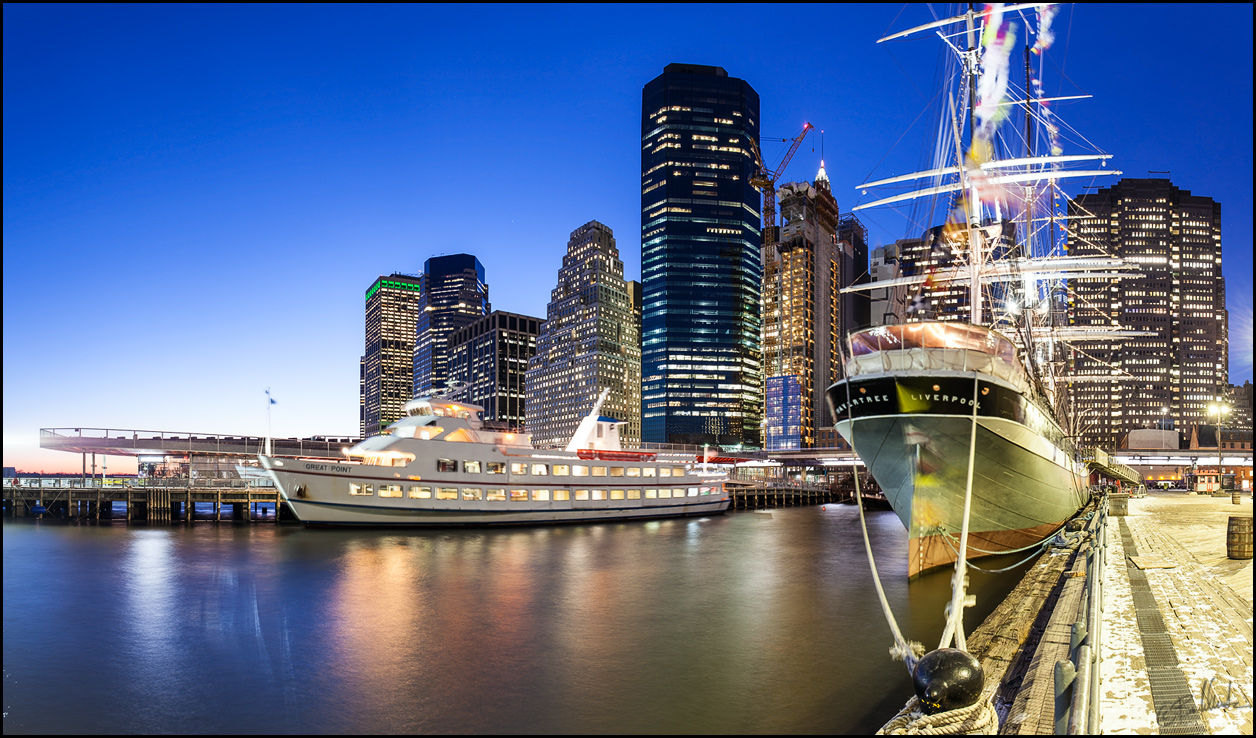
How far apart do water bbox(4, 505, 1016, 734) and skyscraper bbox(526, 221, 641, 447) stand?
151m

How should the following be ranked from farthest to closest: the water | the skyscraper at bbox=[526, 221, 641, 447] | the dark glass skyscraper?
the dark glass skyscraper → the skyscraper at bbox=[526, 221, 641, 447] → the water

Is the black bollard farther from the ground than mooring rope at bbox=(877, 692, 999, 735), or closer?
farther from the ground

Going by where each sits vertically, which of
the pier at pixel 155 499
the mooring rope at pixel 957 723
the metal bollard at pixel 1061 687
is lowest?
the pier at pixel 155 499

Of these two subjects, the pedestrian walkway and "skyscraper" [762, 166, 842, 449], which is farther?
"skyscraper" [762, 166, 842, 449]

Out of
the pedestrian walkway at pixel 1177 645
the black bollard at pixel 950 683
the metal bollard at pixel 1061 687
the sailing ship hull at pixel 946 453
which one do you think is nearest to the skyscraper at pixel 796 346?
the sailing ship hull at pixel 946 453

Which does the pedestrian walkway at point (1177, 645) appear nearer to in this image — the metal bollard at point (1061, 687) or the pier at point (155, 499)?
the metal bollard at point (1061, 687)

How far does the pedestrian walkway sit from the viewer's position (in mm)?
7891

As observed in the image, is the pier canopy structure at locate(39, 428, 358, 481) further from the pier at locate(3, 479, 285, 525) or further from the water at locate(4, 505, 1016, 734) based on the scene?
the water at locate(4, 505, 1016, 734)

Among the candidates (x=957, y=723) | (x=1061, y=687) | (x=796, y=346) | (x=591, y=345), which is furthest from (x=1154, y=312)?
(x=1061, y=687)

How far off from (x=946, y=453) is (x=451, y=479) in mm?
31849

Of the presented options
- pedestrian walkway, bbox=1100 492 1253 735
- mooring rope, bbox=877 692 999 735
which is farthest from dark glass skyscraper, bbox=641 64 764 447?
mooring rope, bbox=877 692 999 735

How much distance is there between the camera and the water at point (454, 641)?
12297 millimetres

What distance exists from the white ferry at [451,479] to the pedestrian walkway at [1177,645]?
35193 millimetres

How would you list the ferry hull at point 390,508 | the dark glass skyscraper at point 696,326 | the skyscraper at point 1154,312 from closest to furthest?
the ferry hull at point 390,508 < the skyscraper at point 1154,312 < the dark glass skyscraper at point 696,326
